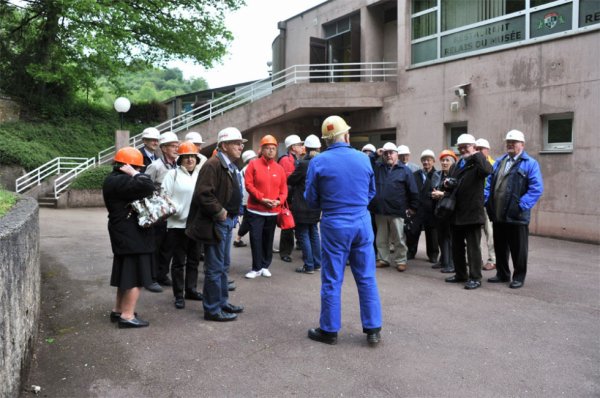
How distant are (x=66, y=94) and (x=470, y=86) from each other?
60.2 ft

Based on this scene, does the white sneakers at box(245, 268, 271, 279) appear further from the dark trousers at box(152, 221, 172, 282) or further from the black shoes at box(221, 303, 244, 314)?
the black shoes at box(221, 303, 244, 314)

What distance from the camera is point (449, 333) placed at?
465 cm

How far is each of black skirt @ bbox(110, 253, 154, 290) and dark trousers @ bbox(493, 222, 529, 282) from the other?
4.58 meters

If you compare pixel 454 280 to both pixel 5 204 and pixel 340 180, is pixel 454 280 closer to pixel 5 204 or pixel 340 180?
pixel 340 180

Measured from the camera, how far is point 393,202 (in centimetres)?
738

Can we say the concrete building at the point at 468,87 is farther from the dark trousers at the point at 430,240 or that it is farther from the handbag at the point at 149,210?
the handbag at the point at 149,210

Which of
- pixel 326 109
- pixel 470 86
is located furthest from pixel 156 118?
pixel 470 86

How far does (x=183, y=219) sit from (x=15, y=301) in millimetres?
2626

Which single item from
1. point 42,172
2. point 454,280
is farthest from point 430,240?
point 42,172

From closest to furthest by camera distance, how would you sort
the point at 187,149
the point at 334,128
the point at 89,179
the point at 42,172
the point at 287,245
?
the point at 334,128
the point at 187,149
the point at 287,245
the point at 89,179
the point at 42,172

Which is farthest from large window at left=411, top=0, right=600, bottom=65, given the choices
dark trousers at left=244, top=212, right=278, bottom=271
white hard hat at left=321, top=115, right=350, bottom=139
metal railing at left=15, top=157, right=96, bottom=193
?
metal railing at left=15, top=157, right=96, bottom=193

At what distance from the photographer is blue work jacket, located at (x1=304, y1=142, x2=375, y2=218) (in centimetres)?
432

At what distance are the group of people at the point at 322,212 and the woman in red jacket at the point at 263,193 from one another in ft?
0.05

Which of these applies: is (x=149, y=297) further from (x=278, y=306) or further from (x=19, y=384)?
(x=19, y=384)
